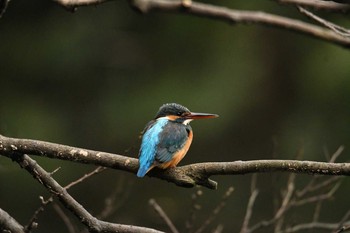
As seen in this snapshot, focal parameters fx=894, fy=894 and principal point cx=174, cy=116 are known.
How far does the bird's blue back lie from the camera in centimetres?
399

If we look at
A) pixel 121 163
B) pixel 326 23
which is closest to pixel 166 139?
pixel 121 163

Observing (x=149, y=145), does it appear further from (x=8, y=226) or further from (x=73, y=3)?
(x=73, y=3)

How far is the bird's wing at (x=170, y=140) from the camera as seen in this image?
408 centimetres

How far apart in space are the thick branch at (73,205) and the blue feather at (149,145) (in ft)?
1.10

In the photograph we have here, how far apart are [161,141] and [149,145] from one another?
0.43 feet

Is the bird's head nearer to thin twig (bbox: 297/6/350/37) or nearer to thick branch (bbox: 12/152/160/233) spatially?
thick branch (bbox: 12/152/160/233)

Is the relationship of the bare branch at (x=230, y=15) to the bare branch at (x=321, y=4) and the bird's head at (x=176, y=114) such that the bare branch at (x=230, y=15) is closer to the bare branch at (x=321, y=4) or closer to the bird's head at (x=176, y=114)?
the bare branch at (x=321, y=4)

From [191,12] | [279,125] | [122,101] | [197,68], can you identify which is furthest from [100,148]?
[191,12]

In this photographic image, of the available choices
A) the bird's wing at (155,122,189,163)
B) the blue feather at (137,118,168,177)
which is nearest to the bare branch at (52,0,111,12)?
the blue feather at (137,118,168,177)

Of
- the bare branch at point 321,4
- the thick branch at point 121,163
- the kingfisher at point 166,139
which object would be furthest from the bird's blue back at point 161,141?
the bare branch at point 321,4

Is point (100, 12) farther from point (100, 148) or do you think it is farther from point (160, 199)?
point (160, 199)

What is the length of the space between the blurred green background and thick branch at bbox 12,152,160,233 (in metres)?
5.79

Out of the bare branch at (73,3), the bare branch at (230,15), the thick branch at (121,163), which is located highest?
the bare branch at (230,15)

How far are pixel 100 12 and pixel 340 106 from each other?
3.08 metres
